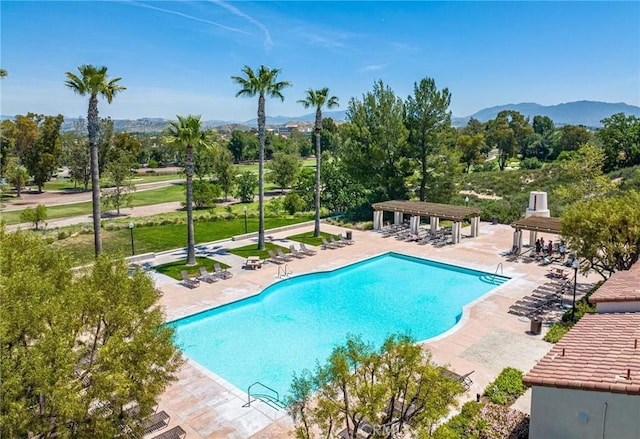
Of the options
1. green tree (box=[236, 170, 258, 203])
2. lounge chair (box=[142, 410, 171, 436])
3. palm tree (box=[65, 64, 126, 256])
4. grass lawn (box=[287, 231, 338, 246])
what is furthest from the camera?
green tree (box=[236, 170, 258, 203])

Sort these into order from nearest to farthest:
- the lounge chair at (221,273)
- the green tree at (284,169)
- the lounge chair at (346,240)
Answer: the lounge chair at (221,273), the lounge chair at (346,240), the green tree at (284,169)

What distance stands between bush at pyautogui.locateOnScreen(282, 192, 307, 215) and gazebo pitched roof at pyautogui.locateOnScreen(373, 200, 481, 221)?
8.93m

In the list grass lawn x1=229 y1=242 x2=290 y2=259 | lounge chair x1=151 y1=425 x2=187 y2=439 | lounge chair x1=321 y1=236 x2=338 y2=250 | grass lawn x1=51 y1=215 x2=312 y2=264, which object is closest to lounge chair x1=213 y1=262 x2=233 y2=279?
grass lawn x1=229 y1=242 x2=290 y2=259

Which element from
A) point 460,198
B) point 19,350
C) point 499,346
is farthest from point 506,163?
point 19,350

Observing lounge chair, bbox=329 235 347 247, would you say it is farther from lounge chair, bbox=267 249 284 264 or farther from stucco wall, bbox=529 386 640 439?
stucco wall, bbox=529 386 640 439

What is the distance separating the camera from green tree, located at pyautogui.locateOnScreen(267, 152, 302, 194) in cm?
5556

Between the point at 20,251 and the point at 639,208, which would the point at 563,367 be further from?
the point at 20,251

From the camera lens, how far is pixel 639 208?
17.2 metres

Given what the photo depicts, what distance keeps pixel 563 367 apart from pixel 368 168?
2793 centimetres

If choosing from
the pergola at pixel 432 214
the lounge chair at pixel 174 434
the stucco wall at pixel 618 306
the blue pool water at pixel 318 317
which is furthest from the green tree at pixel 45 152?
the stucco wall at pixel 618 306

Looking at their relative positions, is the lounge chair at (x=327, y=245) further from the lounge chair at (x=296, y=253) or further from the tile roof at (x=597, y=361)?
the tile roof at (x=597, y=361)

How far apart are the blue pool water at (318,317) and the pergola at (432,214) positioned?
4.75 meters

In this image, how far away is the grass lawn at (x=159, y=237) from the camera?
90.9 ft

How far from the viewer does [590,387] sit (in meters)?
7.91
